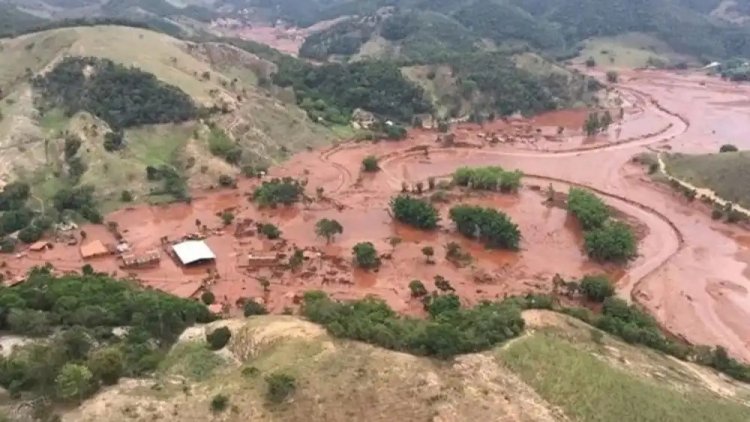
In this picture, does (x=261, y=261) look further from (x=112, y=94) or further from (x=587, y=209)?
(x=112, y=94)

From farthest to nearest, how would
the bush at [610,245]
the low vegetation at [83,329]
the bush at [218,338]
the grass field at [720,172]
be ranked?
the grass field at [720,172], the bush at [610,245], the bush at [218,338], the low vegetation at [83,329]

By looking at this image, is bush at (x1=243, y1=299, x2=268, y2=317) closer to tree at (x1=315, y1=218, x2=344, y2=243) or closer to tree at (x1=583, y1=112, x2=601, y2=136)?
tree at (x1=315, y1=218, x2=344, y2=243)

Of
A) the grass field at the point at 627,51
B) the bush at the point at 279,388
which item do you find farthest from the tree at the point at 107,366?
the grass field at the point at 627,51

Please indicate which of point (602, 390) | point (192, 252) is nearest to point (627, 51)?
point (192, 252)

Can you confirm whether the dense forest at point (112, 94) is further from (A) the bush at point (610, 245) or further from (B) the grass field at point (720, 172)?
(B) the grass field at point (720, 172)

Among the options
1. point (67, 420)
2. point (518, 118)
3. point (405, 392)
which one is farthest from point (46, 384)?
point (518, 118)

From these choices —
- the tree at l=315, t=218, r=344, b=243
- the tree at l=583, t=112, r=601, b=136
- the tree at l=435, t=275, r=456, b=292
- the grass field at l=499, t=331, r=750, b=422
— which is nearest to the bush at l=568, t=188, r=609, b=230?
the tree at l=435, t=275, r=456, b=292

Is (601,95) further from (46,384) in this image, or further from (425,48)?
(46,384)
